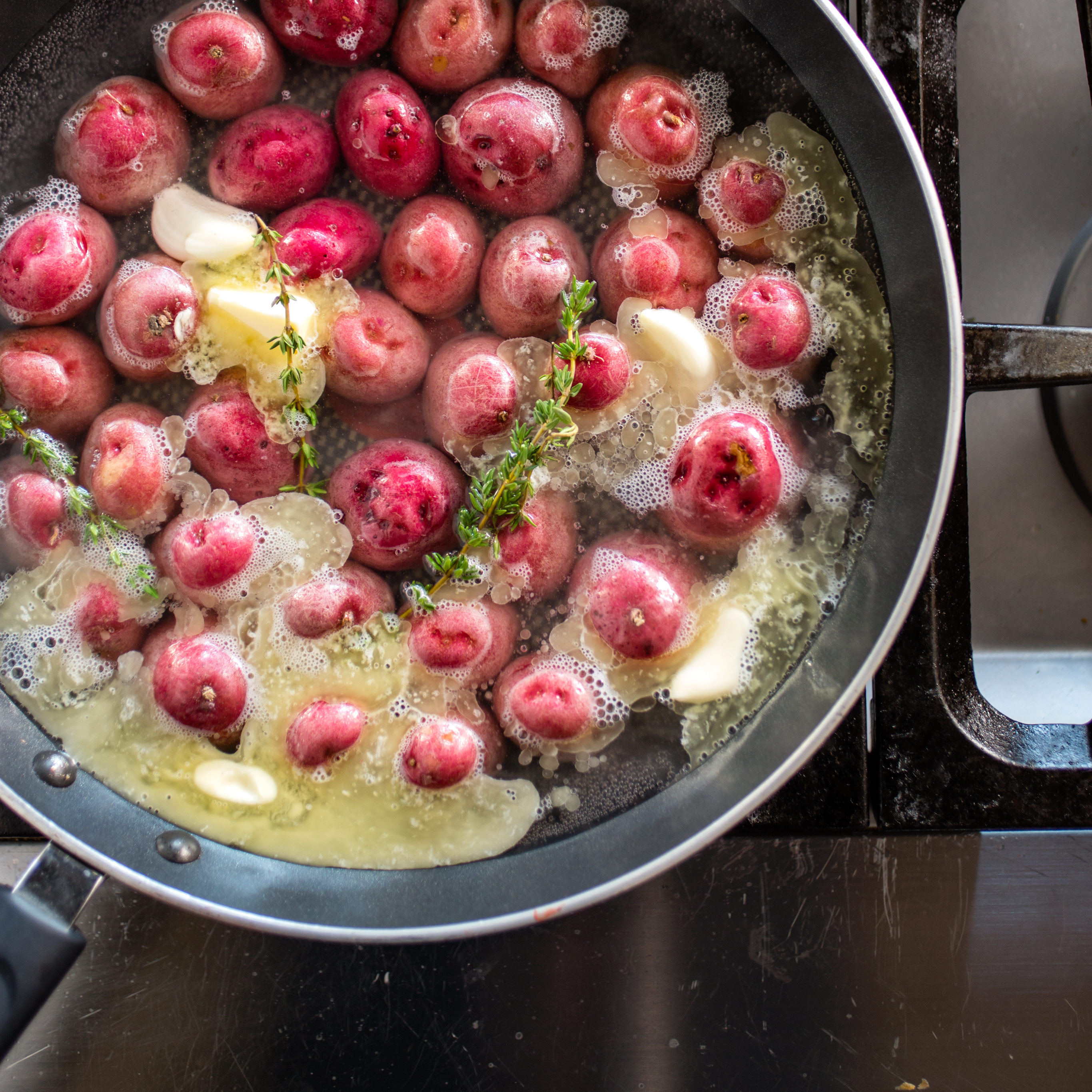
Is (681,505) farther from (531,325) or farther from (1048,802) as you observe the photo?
(1048,802)

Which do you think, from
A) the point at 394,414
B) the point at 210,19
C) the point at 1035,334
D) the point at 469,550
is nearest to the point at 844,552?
the point at 1035,334

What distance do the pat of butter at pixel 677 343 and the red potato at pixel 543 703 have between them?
0.32 metres

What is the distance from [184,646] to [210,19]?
0.62 meters

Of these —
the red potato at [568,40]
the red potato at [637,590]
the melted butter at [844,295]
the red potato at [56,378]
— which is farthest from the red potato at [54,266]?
Result: the melted butter at [844,295]

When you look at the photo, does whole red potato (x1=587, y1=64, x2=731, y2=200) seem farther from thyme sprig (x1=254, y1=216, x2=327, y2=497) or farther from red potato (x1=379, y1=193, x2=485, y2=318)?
thyme sprig (x1=254, y1=216, x2=327, y2=497)

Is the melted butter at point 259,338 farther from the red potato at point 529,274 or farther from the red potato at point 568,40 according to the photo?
the red potato at point 568,40

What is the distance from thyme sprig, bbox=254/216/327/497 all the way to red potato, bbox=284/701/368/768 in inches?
8.6

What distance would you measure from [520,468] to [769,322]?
29 cm

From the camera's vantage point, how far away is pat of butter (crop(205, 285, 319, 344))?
2.70 ft

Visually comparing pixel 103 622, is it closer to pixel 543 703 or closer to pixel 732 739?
pixel 543 703

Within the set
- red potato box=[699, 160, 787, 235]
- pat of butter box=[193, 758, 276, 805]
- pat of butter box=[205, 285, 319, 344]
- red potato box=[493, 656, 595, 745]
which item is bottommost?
pat of butter box=[193, 758, 276, 805]

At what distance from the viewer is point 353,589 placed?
33.5 inches

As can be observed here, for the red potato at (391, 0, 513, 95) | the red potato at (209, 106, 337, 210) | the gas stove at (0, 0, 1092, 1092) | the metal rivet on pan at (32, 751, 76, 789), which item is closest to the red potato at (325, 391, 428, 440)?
the red potato at (209, 106, 337, 210)

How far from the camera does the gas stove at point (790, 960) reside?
2.96 feet
